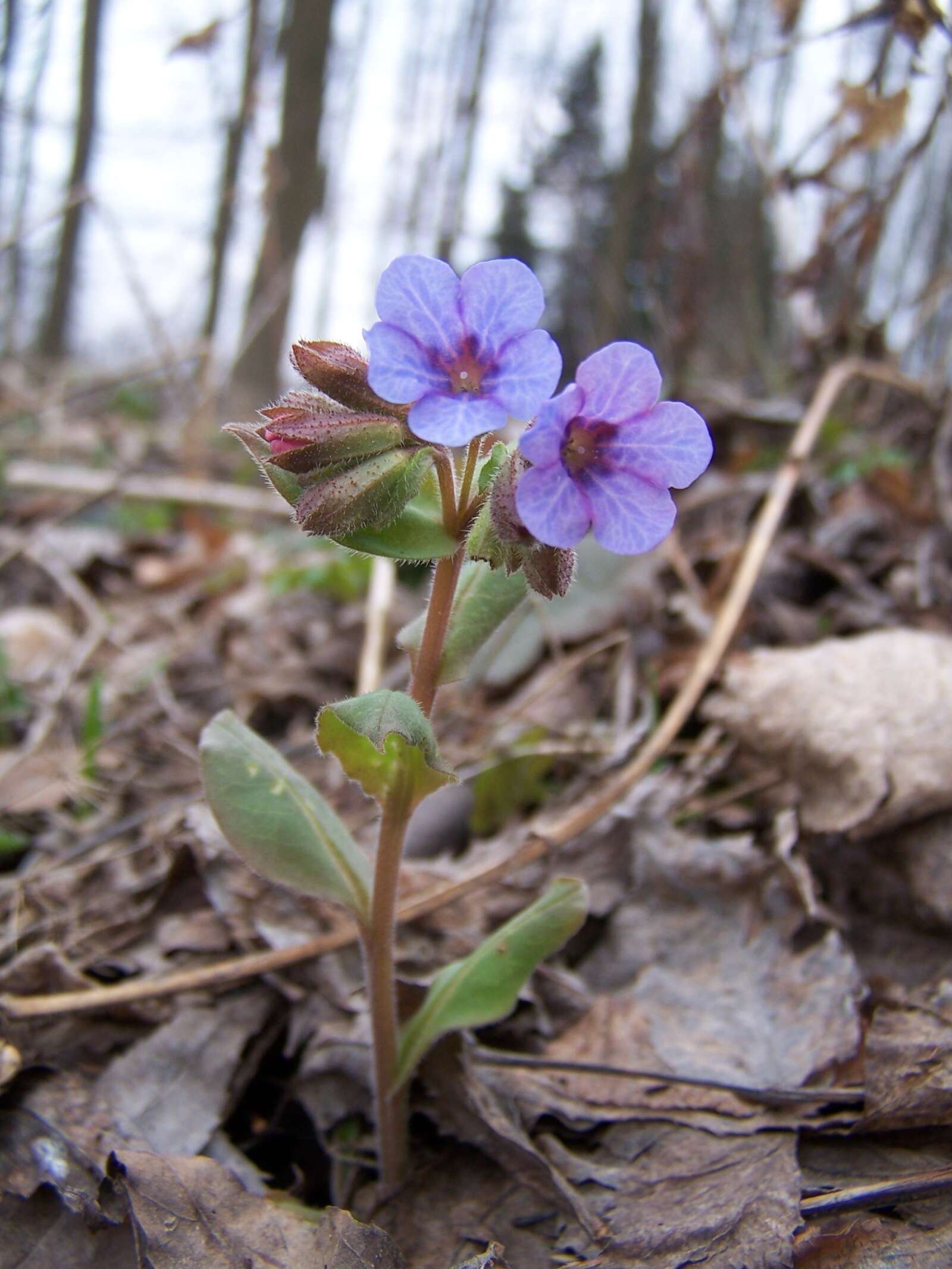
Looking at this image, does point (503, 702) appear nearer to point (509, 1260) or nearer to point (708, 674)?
point (708, 674)

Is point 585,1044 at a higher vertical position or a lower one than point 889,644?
lower

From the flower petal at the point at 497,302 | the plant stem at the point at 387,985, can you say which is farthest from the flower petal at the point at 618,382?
the plant stem at the point at 387,985

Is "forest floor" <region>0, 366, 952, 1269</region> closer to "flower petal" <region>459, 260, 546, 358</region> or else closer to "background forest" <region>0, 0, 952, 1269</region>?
"background forest" <region>0, 0, 952, 1269</region>

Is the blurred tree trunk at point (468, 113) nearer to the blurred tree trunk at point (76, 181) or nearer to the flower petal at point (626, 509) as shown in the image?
the blurred tree trunk at point (76, 181)

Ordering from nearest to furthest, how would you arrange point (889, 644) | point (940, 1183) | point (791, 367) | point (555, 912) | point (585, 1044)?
point (940, 1183), point (555, 912), point (585, 1044), point (889, 644), point (791, 367)

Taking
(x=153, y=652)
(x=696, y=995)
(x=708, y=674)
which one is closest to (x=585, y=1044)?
(x=696, y=995)

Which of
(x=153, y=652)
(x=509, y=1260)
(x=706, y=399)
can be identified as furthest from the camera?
(x=706, y=399)

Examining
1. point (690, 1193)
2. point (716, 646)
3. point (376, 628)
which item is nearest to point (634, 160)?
point (376, 628)
